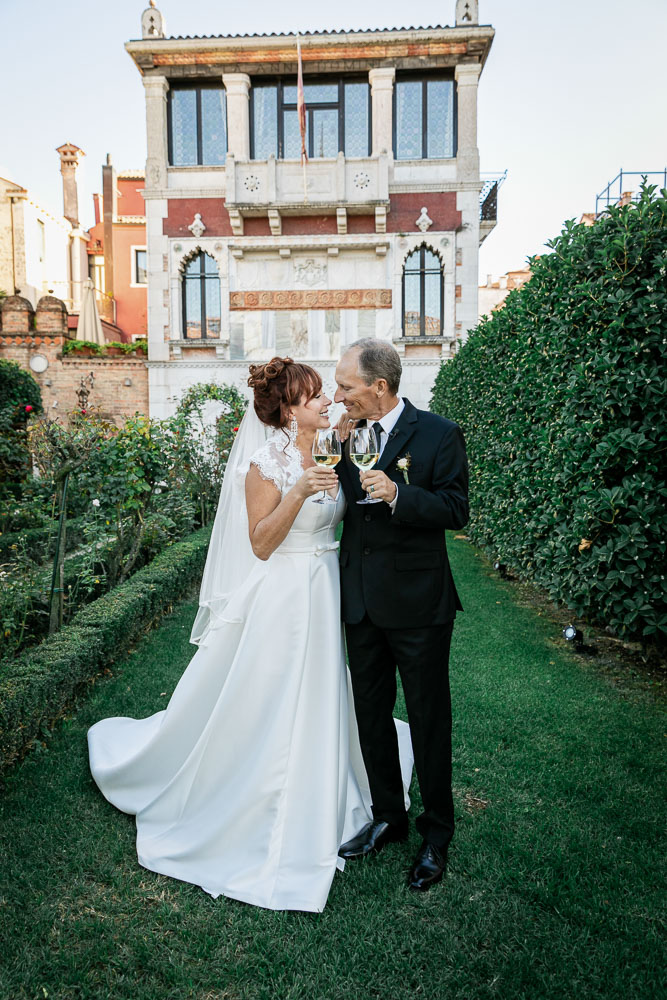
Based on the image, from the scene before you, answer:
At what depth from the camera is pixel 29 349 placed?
17344mm

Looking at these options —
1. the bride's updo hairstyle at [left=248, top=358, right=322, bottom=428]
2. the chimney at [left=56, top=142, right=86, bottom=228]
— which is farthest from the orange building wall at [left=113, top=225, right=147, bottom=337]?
the bride's updo hairstyle at [left=248, top=358, right=322, bottom=428]

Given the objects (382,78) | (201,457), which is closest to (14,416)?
(201,457)

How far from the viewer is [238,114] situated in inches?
679

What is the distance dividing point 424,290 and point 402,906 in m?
16.6

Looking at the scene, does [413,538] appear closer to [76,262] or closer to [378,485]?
[378,485]

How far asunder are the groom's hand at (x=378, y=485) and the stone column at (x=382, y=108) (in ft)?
56.1

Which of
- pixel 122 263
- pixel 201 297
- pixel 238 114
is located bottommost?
pixel 201 297

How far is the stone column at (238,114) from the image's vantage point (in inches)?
674

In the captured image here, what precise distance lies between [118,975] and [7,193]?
26.1 meters

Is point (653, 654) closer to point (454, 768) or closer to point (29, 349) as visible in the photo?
point (454, 768)

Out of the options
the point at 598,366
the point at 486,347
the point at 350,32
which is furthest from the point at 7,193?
the point at 598,366

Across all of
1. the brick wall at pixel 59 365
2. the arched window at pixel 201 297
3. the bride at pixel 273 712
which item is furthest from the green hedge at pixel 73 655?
the arched window at pixel 201 297

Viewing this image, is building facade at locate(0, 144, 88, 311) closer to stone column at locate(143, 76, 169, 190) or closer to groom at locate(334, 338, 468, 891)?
stone column at locate(143, 76, 169, 190)

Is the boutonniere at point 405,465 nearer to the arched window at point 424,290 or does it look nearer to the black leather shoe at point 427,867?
the black leather shoe at point 427,867
